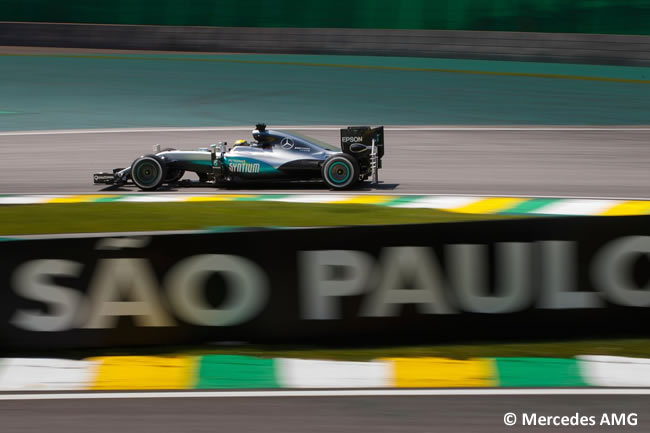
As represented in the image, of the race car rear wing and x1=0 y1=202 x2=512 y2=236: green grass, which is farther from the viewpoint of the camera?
the race car rear wing

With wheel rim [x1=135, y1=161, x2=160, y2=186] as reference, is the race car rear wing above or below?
above

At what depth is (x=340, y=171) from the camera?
14.3 m

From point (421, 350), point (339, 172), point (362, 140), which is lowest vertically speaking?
point (421, 350)

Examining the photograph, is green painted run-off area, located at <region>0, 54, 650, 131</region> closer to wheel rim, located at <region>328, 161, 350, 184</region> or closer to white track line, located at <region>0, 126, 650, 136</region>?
white track line, located at <region>0, 126, 650, 136</region>

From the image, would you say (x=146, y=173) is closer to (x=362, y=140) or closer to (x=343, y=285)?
(x=362, y=140)

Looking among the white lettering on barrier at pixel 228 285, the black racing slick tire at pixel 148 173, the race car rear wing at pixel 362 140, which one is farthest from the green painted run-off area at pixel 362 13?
the white lettering on barrier at pixel 228 285

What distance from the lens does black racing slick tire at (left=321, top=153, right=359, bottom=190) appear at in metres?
14.3

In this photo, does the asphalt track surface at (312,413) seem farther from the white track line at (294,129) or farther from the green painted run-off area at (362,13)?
the green painted run-off area at (362,13)

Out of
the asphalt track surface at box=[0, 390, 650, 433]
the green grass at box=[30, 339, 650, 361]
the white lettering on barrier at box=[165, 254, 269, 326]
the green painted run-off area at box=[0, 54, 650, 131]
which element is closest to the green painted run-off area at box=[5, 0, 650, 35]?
the green painted run-off area at box=[0, 54, 650, 131]

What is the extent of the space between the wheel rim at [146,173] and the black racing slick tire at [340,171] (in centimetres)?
257

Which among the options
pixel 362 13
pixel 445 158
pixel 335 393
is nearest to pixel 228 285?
pixel 335 393

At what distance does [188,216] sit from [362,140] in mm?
3284

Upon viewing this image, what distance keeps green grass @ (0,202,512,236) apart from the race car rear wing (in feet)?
5.00

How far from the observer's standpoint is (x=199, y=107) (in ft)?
80.7
